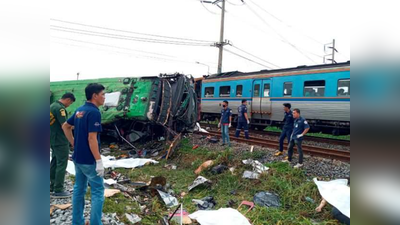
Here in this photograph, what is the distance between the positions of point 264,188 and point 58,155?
3726 mm

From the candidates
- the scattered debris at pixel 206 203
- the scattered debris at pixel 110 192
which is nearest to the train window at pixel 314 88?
the scattered debris at pixel 206 203

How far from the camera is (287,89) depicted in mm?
11977

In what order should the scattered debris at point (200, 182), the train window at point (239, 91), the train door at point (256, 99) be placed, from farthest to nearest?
the train window at point (239, 91), the train door at point (256, 99), the scattered debris at point (200, 182)

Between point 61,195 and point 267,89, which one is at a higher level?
point 267,89

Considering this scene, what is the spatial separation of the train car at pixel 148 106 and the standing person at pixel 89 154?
5.74 meters

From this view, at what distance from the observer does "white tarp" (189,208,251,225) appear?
366 cm

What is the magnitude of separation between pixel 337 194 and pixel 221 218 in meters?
1.84

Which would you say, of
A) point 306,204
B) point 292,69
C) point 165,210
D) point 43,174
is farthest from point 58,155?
point 292,69

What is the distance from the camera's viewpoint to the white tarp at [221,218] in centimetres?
366

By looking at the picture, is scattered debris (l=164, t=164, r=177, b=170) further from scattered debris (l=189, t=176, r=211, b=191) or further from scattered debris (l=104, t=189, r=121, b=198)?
scattered debris (l=104, t=189, r=121, b=198)

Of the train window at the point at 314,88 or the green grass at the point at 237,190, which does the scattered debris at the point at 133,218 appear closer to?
the green grass at the point at 237,190

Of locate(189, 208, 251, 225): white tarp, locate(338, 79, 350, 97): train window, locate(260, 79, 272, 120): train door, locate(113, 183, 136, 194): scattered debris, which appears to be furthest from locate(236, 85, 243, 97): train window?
locate(189, 208, 251, 225): white tarp

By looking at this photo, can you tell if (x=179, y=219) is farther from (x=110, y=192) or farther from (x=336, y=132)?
(x=336, y=132)

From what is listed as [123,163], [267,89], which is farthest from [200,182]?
[267,89]
